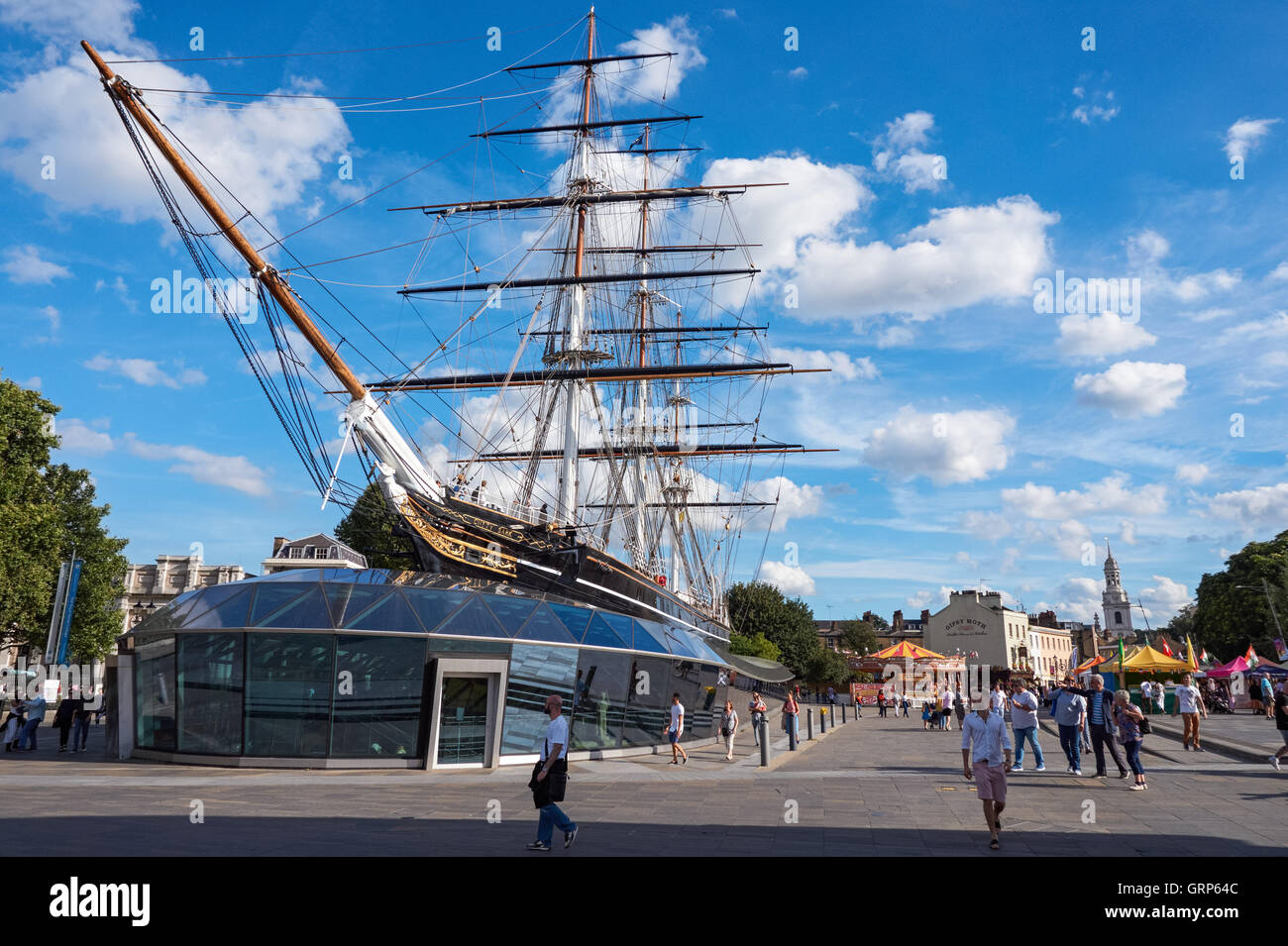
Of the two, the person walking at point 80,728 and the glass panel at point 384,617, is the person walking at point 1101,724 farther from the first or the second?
the person walking at point 80,728

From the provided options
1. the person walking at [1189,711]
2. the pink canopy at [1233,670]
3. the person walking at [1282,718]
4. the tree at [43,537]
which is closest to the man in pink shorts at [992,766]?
the person walking at [1282,718]

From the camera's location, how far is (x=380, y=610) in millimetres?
17188

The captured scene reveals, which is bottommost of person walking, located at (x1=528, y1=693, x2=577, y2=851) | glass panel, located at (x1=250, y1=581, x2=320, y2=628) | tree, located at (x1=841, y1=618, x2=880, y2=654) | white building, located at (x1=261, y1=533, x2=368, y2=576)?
tree, located at (x1=841, y1=618, x2=880, y2=654)

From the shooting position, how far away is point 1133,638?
156 metres

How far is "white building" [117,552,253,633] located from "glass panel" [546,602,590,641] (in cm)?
6439

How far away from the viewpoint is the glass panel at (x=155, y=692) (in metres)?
17.5

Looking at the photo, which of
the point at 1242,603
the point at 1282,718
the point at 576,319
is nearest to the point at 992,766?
the point at 1282,718

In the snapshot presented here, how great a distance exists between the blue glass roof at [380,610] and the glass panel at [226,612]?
2cm

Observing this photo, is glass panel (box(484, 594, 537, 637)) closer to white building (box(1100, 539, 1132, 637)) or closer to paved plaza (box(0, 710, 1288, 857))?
paved plaza (box(0, 710, 1288, 857))

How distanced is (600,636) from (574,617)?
31.1 inches

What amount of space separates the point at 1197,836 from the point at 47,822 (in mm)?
13126

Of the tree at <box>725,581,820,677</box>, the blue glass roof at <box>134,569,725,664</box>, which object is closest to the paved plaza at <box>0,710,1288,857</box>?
the blue glass roof at <box>134,569,725,664</box>

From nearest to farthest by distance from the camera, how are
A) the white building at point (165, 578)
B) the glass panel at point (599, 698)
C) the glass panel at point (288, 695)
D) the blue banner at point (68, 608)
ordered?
the glass panel at point (288, 695) → the glass panel at point (599, 698) → the blue banner at point (68, 608) → the white building at point (165, 578)

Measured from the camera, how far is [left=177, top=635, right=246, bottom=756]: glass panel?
16828 mm
